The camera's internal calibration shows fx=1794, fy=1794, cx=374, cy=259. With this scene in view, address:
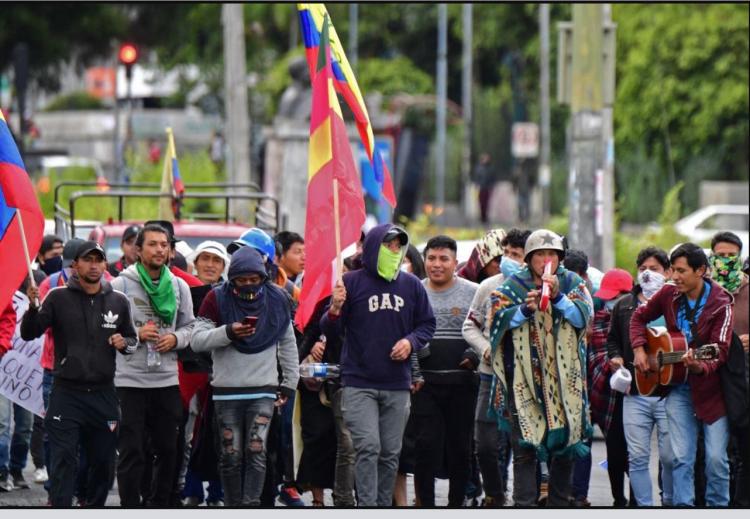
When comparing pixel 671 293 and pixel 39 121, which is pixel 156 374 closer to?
pixel 671 293

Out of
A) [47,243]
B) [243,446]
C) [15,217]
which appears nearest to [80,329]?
[15,217]

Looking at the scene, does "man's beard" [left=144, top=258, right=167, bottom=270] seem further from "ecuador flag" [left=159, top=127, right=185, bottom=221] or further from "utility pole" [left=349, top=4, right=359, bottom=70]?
"utility pole" [left=349, top=4, right=359, bottom=70]

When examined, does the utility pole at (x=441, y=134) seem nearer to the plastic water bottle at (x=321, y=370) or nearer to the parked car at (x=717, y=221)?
the parked car at (x=717, y=221)

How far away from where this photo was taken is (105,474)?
10.6 metres

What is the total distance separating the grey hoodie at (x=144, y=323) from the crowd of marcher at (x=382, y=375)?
11 millimetres

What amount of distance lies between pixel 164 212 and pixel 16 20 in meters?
28.4

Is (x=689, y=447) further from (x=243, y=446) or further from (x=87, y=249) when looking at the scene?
(x=87, y=249)

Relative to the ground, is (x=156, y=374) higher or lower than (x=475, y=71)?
lower

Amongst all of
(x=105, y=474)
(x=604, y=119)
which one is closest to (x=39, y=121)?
(x=604, y=119)

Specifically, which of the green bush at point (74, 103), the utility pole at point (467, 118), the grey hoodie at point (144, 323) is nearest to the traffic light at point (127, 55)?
the grey hoodie at point (144, 323)

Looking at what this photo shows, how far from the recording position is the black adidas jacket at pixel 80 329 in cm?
1022

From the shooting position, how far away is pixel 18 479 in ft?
41.8

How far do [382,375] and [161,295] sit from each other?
1.41 m

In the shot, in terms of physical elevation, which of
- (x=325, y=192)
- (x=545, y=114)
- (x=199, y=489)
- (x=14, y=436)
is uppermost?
(x=545, y=114)
